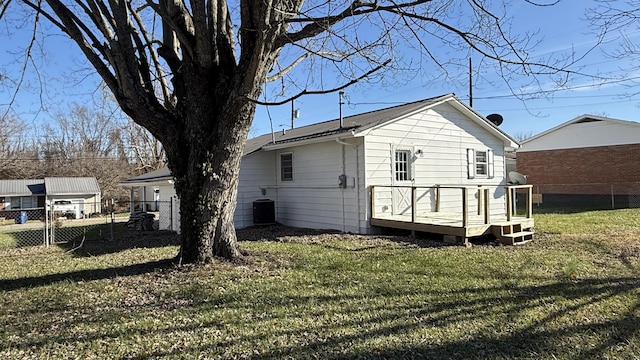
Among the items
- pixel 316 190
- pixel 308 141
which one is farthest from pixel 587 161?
pixel 308 141

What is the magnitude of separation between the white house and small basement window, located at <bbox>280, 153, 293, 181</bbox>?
0.11 ft

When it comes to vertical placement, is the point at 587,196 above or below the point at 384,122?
below

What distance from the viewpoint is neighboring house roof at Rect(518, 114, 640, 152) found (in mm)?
21297

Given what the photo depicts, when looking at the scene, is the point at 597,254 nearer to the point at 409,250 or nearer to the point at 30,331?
the point at 409,250

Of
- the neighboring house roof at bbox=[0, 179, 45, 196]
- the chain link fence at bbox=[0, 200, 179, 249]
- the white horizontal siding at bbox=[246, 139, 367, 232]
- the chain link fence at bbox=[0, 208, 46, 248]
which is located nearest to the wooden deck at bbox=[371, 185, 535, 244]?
the white horizontal siding at bbox=[246, 139, 367, 232]

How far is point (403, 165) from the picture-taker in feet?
38.5

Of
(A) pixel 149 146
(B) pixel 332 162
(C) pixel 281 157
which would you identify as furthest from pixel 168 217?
(A) pixel 149 146

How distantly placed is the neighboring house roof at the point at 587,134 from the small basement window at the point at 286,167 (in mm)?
17924

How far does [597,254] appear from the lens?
25.2ft

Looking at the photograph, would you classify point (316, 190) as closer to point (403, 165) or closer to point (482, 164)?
point (403, 165)

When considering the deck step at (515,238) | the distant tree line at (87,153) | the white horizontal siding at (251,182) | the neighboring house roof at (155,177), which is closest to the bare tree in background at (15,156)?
the distant tree line at (87,153)

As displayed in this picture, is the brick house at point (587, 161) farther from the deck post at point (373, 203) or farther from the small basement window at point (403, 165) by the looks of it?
the deck post at point (373, 203)

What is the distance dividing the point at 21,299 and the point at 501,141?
13.8 m

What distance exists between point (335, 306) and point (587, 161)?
76.8ft
